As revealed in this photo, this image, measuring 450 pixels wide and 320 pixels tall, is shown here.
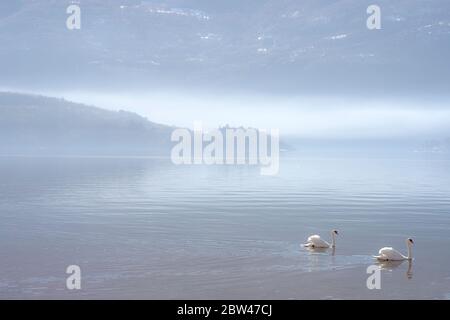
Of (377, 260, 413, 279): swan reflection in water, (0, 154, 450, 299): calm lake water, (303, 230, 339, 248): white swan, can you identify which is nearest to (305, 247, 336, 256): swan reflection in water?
(303, 230, 339, 248): white swan

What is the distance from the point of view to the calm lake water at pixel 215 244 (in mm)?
30266

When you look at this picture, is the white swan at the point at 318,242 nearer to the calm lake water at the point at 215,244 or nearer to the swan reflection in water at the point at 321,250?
the swan reflection in water at the point at 321,250

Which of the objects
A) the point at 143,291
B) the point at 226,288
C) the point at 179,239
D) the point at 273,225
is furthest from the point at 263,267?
the point at 273,225

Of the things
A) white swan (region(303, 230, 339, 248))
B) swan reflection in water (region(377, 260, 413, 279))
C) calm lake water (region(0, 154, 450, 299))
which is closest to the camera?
calm lake water (region(0, 154, 450, 299))

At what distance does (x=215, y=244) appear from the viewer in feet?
136

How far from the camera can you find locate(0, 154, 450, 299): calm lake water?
99.3ft

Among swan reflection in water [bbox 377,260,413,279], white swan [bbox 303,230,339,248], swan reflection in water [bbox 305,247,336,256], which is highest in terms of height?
white swan [bbox 303,230,339,248]

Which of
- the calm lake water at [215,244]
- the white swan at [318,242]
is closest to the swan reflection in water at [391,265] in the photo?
the calm lake water at [215,244]

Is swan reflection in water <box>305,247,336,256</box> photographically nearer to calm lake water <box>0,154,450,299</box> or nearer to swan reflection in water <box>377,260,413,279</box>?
calm lake water <box>0,154,450,299</box>

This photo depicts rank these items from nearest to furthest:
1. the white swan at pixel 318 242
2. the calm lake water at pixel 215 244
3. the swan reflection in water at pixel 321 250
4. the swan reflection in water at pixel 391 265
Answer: the calm lake water at pixel 215 244 < the swan reflection in water at pixel 391 265 < the swan reflection in water at pixel 321 250 < the white swan at pixel 318 242

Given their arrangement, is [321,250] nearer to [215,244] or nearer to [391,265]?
[391,265]

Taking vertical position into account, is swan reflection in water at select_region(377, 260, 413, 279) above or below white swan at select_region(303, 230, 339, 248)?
below

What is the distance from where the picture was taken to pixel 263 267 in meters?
34.4

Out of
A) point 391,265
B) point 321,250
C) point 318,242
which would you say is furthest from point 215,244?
point 391,265
